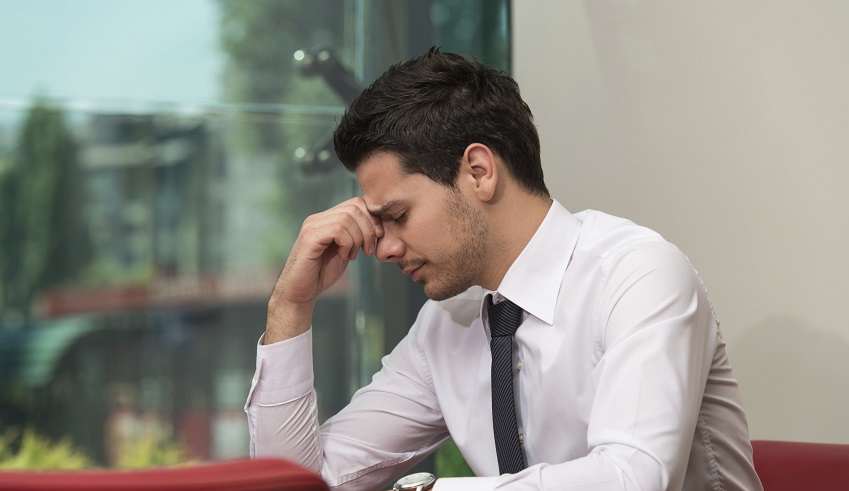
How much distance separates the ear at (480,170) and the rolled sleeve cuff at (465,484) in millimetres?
550

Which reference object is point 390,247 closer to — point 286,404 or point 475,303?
point 475,303

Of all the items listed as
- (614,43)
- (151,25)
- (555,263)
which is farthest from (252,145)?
(555,263)

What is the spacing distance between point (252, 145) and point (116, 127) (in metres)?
0.39

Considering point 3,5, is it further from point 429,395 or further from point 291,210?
point 429,395

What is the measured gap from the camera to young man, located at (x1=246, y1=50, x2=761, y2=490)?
157cm

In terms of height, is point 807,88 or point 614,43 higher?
point 614,43

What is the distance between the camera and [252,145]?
3.06m

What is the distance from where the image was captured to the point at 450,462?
9.69 ft

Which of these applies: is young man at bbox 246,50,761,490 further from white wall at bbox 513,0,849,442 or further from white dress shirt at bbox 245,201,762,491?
white wall at bbox 513,0,849,442

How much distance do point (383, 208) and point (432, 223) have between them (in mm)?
90

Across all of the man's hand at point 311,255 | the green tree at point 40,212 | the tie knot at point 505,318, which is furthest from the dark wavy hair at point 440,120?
A: the green tree at point 40,212

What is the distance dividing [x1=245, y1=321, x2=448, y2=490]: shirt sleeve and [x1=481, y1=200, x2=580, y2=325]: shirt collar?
297 millimetres

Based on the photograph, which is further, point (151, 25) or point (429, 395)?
point (151, 25)

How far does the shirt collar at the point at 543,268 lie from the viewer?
1652mm
